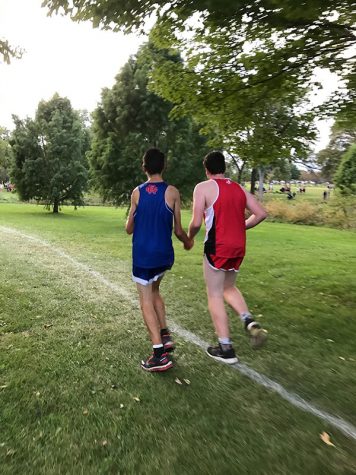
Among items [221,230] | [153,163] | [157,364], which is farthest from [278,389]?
[153,163]

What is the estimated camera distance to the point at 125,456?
298 cm

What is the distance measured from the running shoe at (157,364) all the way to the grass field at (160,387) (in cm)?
8

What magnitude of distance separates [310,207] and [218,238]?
27545 millimetres

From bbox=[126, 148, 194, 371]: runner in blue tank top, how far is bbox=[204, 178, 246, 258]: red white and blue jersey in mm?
391

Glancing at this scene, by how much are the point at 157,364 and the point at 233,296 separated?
1207mm

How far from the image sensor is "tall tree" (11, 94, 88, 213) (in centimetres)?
3062

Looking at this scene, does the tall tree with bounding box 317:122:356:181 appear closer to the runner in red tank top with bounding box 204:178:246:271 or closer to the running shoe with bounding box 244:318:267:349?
the runner in red tank top with bounding box 204:178:246:271

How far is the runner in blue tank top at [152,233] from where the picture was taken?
14.2 feet

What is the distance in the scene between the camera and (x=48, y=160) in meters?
30.8

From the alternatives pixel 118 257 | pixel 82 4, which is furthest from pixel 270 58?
pixel 118 257

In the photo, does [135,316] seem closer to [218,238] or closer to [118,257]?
[218,238]

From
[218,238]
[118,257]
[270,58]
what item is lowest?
[118,257]

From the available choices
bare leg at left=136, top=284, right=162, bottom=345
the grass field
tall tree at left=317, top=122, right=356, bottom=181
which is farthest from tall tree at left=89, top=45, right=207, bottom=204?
tall tree at left=317, top=122, right=356, bottom=181

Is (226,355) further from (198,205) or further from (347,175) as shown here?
(347,175)
